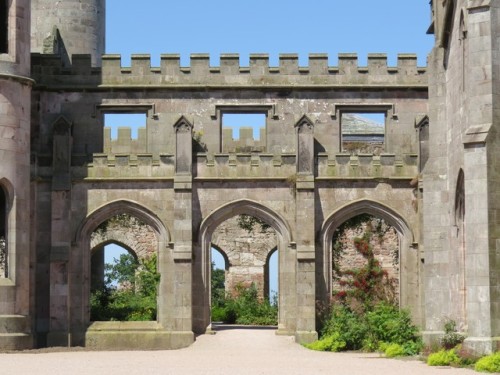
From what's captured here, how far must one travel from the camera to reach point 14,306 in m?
29.9

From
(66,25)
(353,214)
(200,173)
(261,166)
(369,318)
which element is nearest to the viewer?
(369,318)

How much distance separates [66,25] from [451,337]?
19.2 metres

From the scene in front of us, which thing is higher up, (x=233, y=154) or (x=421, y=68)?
(x=421, y=68)

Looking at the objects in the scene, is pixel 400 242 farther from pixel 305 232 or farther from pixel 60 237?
pixel 60 237

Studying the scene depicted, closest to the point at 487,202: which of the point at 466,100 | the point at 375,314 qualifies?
the point at 466,100

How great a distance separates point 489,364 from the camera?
21062 mm

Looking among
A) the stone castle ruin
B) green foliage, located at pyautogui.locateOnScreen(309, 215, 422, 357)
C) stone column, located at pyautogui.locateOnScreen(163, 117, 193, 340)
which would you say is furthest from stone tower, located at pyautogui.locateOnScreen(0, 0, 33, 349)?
green foliage, located at pyautogui.locateOnScreen(309, 215, 422, 357)

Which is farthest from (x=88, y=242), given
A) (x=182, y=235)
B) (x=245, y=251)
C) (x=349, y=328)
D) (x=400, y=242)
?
(x=245, y=251)

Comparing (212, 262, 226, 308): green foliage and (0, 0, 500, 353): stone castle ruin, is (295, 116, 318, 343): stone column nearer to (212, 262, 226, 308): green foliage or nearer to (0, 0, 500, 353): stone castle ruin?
(0, 0, 500, 353): stone castle ruin

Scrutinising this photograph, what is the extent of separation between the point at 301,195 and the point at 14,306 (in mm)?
7931

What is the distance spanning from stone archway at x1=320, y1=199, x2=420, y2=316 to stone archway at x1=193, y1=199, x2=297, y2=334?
2.99 feet

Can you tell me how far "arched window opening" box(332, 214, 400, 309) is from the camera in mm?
33166

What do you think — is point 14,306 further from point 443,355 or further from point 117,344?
point 443,355

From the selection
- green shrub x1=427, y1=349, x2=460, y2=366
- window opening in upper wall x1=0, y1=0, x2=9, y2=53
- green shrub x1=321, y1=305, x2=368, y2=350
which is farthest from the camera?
window opening in upper wall x1=0, y1=0, x2=9, y2=53
